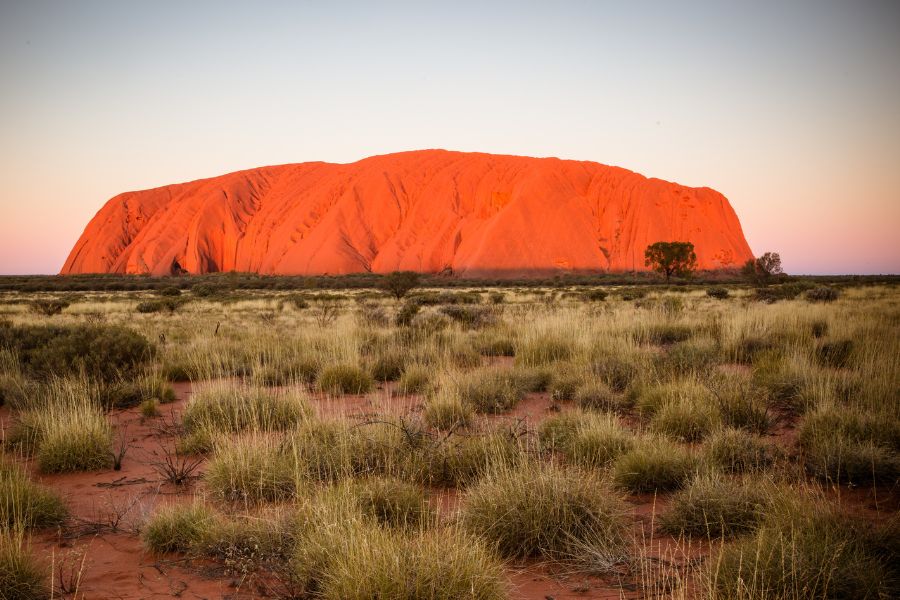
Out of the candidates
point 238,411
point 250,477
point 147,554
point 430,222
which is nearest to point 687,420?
point 250,477

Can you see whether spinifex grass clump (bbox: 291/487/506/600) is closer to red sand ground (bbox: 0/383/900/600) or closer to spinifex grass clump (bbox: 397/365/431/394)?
red sand ground (bbox: 0/383/900/600)

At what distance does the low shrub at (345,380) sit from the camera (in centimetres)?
746

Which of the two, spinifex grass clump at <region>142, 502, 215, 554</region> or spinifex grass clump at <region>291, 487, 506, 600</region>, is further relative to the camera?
spinifex grass clump at <region>142, 502, 215, 554</region>

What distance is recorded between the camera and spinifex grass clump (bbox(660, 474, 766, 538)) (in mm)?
3106

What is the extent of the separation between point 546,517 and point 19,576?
2.70 m

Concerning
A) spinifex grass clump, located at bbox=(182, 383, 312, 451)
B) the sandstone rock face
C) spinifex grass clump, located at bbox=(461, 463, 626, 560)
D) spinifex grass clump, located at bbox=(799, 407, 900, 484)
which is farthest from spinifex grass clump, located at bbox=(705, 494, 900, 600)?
the sandstone rock face

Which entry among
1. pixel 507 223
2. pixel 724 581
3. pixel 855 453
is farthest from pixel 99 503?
pixel 507 223

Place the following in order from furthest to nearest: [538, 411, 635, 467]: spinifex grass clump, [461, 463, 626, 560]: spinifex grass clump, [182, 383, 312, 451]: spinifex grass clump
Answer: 1. [182, 383, 312, 451]: spinifex grass clump
2. [538, 411, 635, 467]: spinifex grass clump
3. [461, 463, 626, 560]: spinifex grass clump

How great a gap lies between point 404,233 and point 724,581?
7568 cm

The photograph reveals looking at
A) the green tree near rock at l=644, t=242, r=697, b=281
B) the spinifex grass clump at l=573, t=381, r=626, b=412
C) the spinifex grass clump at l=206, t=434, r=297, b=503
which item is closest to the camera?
the spinifex grass clump at l=206, t=434, r=297, b=503

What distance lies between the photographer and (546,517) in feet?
10.1

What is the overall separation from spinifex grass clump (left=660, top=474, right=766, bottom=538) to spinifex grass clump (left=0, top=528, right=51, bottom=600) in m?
3.42

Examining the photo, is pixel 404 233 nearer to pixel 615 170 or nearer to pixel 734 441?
pixel 615 170

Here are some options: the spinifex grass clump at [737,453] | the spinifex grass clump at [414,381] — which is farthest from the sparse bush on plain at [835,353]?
the spinifex grass clump at [414,381]
